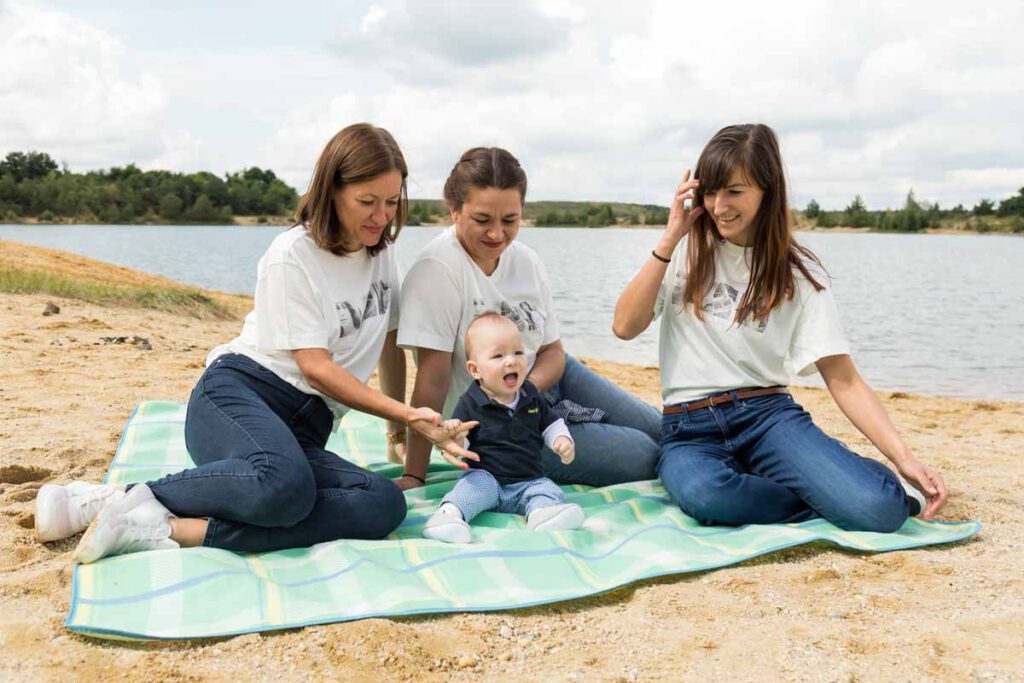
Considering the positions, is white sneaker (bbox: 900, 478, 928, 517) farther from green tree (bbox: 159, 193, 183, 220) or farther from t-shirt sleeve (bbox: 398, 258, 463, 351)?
green tree (bbox: 159, 193, 183, 220)

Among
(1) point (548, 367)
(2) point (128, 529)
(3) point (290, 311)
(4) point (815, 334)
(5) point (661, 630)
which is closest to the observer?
(5) point (661, 630)

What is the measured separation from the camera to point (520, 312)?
3.61m

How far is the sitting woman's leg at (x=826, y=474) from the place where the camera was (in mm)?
3078

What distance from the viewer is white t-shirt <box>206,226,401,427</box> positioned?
302 centimetres

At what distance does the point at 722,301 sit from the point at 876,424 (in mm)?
762

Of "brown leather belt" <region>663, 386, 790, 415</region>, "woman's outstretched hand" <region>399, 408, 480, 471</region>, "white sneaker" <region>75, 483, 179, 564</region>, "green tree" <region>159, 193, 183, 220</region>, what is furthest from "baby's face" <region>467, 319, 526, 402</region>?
"green tree" <region>159, 193, 183, 220</region>

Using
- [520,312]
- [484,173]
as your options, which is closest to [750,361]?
[520,312]

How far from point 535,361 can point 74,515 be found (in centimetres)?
186

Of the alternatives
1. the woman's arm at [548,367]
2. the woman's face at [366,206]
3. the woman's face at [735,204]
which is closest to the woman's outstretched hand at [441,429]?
the woman's arm at [548,367]

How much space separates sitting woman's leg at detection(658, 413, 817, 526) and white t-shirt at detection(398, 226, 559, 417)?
80 centimetres

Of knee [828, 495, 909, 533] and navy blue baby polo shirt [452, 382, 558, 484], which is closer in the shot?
knee [828, 495, 909, 533]

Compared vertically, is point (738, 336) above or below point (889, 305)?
above

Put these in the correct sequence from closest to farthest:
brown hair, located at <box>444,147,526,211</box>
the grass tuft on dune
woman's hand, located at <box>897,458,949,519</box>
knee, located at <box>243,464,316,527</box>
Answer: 1. knee, located at <box>243,464,316,527</box>
2. woman's hand, located at <box>897,458,949,519</box>
3. brown hair, located at <box>444,147,526,211</box>
4. the grass tuft on dune

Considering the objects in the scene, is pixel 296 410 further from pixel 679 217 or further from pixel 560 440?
pixel 679 217
